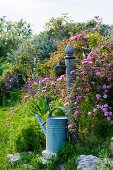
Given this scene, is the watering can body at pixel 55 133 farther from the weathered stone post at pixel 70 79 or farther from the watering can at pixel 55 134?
the weathered stone post at pixel 70 79

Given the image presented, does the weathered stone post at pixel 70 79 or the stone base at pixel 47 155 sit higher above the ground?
the weathered stone post at pixel 70 79

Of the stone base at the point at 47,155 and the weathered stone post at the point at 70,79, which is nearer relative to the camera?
the stone base at the point at 47,155

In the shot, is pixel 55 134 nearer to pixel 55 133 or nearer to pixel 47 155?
pixel 55 133

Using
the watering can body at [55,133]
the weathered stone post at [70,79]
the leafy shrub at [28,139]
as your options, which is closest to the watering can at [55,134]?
the watering can body at [55,133]

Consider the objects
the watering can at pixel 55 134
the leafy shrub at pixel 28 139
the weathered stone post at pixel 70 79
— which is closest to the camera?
the watering can at pixel 55 134

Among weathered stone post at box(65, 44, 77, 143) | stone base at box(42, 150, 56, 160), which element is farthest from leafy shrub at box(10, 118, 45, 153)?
weathered stone post at box(65, 44, 77, 143)

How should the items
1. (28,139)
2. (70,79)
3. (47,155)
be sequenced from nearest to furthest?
1. (47,155)
2. (70,79)
3. (28,139)

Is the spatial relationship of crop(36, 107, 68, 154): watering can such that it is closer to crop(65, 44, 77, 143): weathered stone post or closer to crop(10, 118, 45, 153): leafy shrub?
crop(65, 44, 77, 143): weathered stone post

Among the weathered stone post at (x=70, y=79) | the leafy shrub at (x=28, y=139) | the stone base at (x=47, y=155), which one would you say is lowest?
the stone base at (x=47, y=155)

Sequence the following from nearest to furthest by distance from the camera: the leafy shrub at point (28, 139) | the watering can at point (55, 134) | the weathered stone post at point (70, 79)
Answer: the watering can at point (55, 134) → the weathered stone post at point (70, 79) → the leafy shrub at point (28, 139)

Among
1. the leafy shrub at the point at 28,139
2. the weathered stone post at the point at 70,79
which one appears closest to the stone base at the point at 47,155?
the weathered stone post at the point at 70,79

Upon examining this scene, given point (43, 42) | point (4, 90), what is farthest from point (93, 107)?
point (43, 42)

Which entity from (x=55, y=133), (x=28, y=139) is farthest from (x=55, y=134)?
(x=28, y=139)

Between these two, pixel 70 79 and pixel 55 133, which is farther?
pixel 70 79
